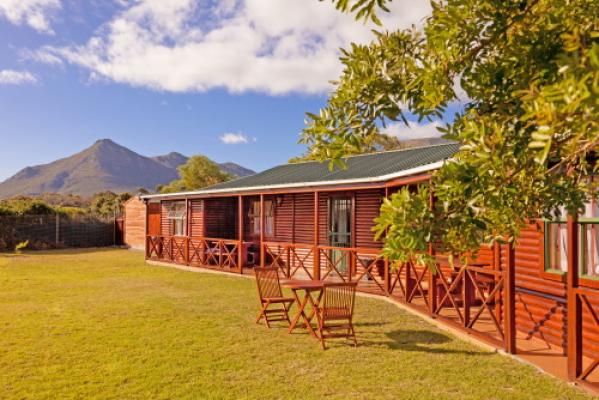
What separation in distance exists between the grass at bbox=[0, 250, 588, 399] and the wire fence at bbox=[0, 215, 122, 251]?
16176 mm

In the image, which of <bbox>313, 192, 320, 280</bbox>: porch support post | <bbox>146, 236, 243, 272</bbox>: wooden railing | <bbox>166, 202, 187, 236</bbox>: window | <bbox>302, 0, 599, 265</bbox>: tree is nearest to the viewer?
<bbox>302, 0, 599, 265</bbox>: tree

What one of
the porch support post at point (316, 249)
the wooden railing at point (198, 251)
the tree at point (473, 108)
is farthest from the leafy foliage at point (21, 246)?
the tree at point (473, 108)

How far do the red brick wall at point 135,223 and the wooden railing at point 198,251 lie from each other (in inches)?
255

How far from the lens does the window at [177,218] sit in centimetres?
2023

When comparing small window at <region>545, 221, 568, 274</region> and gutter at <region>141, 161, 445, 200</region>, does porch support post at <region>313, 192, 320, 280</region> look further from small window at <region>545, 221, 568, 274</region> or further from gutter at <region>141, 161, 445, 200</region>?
small window at <region>545, 221, 568, 274</region>

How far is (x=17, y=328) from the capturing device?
7.84 m

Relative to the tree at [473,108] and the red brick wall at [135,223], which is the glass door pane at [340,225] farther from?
the red brick wall at [135,223]

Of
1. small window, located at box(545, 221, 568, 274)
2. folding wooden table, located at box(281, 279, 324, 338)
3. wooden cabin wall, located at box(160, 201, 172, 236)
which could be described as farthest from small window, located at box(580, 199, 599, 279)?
wooden cabin wall, located at box(160, 201, 172, 236)

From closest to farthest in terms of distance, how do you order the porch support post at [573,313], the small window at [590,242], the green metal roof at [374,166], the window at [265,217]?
the porch support post at [573,313], the small window at [590,242], the green metal roof at [374,166], the window at [265,217]

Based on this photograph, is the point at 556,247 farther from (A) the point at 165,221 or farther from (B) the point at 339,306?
(A) the point at 165,221

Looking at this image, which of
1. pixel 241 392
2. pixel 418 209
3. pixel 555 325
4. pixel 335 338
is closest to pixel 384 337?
pixel 335 338

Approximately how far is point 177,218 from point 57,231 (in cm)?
929

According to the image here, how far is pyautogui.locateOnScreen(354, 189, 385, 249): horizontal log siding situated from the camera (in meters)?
13.3

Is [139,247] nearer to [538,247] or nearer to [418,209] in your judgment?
[538,247]
